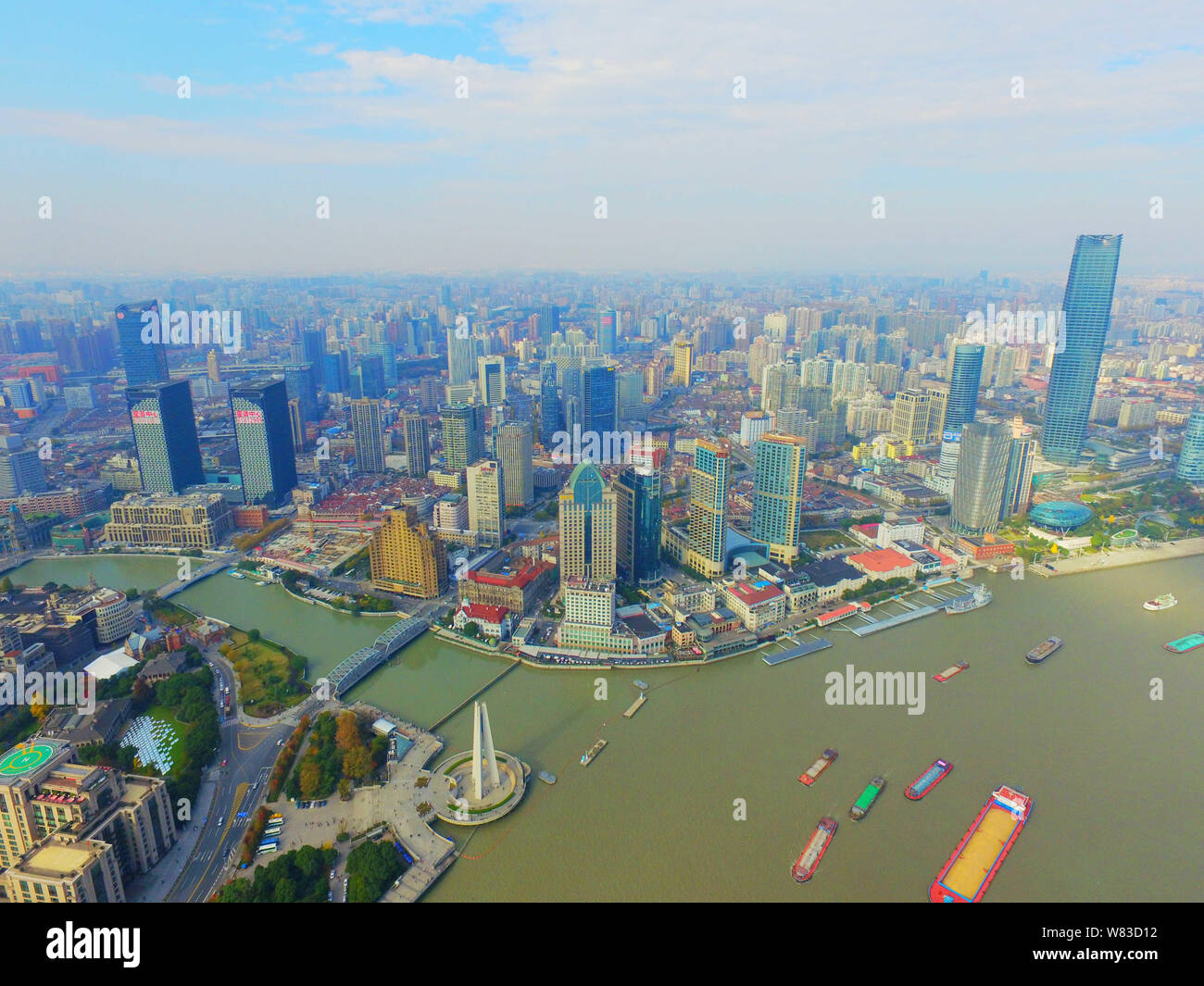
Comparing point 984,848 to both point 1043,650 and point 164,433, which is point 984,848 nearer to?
point 1043,650

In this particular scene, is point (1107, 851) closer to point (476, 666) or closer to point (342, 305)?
point (476, 666)

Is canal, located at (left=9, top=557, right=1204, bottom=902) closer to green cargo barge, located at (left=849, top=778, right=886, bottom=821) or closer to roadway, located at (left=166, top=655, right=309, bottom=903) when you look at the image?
green cargo barge, located at (left=849, top=778, right=886, bottom=821)

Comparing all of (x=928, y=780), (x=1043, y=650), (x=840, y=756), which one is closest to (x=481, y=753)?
(x=840, y=756)

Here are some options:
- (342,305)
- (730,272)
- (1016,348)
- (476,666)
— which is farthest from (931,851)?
(730,272)

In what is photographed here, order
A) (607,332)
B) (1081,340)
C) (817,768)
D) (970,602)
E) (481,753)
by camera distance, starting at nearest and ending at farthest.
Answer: (481,753), (817,768), (970,602), (1081,340), (607,332)

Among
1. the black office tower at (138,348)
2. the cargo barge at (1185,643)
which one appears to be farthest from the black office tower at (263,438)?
the cargo barge at (1185,643)

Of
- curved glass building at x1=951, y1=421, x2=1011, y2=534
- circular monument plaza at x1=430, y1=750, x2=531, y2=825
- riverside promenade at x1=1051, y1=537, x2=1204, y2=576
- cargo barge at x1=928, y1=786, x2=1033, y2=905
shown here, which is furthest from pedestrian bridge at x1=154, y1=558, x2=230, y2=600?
riverside promenade at x1=1051, y1=537, x2=1204, y2=576
